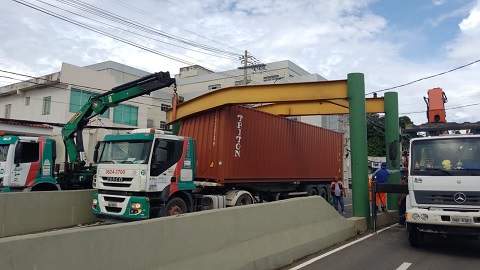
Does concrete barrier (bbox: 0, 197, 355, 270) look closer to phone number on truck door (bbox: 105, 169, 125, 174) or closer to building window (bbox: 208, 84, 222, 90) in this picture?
phone number on truck door (bbox: 105, 169, 125, 174)

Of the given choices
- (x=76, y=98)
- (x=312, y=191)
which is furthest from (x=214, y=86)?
(x=312, y=191)

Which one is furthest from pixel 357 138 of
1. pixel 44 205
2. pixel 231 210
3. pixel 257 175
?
pixel 44 205

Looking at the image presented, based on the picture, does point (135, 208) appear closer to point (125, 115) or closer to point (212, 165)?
point (212, 165)

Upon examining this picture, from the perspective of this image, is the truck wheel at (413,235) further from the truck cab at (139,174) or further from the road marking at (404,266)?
the truck cab at (139,174)

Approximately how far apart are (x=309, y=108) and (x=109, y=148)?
7990 mm

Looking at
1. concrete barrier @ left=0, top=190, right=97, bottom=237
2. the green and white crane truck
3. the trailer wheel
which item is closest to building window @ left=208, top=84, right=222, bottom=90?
the trailer wheel

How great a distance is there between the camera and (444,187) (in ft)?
23.7

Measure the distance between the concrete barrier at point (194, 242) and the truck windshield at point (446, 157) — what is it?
87.5 inches

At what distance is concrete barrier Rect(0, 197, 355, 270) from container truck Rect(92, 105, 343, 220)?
11.5 ft

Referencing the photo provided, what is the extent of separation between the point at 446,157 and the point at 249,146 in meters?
5.99

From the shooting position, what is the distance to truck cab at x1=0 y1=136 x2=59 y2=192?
464 inches

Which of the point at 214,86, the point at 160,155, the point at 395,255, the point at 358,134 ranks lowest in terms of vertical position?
the point at 395,255

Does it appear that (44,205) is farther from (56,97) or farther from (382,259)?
(56,97)

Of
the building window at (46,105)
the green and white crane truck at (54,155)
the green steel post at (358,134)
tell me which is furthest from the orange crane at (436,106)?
the building window at (46,105)
